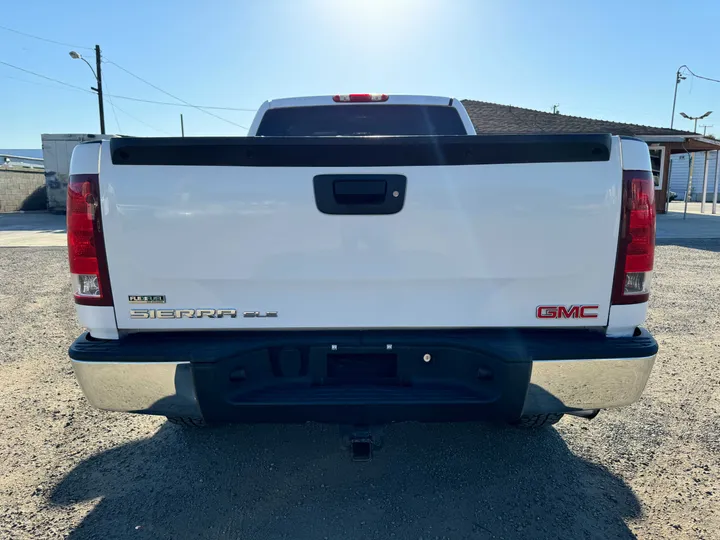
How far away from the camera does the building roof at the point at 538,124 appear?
66.6 feet

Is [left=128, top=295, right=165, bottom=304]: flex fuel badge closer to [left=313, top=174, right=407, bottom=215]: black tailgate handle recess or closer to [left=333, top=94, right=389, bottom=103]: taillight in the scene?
[left=313, top=174, right=407, bottom=215]: black tailgate handle recess

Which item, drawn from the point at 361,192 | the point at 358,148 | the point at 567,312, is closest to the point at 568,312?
the point at 567,312

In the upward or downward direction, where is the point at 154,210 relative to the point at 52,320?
upward

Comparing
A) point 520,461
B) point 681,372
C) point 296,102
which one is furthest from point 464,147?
point 681,372

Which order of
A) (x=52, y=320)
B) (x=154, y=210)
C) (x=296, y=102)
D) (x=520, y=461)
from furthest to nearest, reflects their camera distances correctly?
(x=52, y=320)
(x=296, y=102)
(x=520, y=461)
(x=154, y=210)

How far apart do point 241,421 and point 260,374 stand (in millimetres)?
237

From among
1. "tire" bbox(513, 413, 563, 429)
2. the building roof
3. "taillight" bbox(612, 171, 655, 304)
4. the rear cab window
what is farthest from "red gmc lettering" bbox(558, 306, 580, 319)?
the building roof

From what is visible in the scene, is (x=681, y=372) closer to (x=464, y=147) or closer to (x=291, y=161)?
(x=464, y=147)

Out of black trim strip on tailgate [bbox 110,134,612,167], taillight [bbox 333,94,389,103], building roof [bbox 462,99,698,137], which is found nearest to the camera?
black trim strip on tailgate [bbox 110,134,612,167]

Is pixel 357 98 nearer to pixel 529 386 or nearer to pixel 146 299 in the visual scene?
pixel 146 299

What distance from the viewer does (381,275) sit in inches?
81.7

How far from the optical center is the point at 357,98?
387cm

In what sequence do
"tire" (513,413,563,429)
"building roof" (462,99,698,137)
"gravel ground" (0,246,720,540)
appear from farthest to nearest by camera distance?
1. "building roof" (462,99,698,137)
2. "tire" (513,413,563,429)
3. "gravel ground" (0,246,720,540)

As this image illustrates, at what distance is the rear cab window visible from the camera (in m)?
4.15
